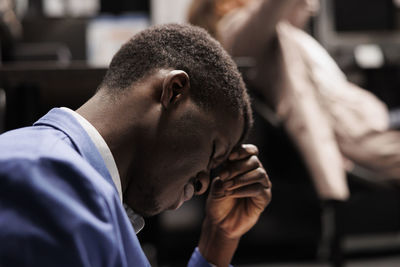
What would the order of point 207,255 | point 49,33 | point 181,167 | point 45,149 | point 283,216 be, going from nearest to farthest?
point 45,149 → point 181,167 → point 207,255 → point 283,216 → point 49,33

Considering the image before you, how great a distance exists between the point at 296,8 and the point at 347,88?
30 cm

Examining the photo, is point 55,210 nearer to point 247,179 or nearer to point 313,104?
point 247,179

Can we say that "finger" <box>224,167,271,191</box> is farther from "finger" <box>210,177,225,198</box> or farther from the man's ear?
the man's ear

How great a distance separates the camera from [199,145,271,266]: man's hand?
0.81m

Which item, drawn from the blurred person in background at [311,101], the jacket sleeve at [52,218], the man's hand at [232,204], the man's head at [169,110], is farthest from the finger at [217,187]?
the blurred person in background at [311,101]

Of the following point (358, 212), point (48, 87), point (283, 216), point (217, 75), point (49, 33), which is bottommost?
point (358, 212)

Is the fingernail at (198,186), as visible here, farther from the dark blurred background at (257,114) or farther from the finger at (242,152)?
the dark blurred background at (257,114)

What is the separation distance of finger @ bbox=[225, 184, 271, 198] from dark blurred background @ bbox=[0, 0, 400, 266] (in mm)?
297

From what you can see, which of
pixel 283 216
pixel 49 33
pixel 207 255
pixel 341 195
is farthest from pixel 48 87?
pixel 49 33

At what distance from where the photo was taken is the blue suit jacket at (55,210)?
439 millimetres

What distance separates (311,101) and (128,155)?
918 millimetres

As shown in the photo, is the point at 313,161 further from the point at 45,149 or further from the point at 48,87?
the point at 45,149

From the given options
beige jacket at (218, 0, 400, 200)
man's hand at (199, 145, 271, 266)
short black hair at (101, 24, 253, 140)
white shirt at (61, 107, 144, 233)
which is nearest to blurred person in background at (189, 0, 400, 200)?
beige jacket at (218, 0, 400, 200)

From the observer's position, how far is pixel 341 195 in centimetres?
134
